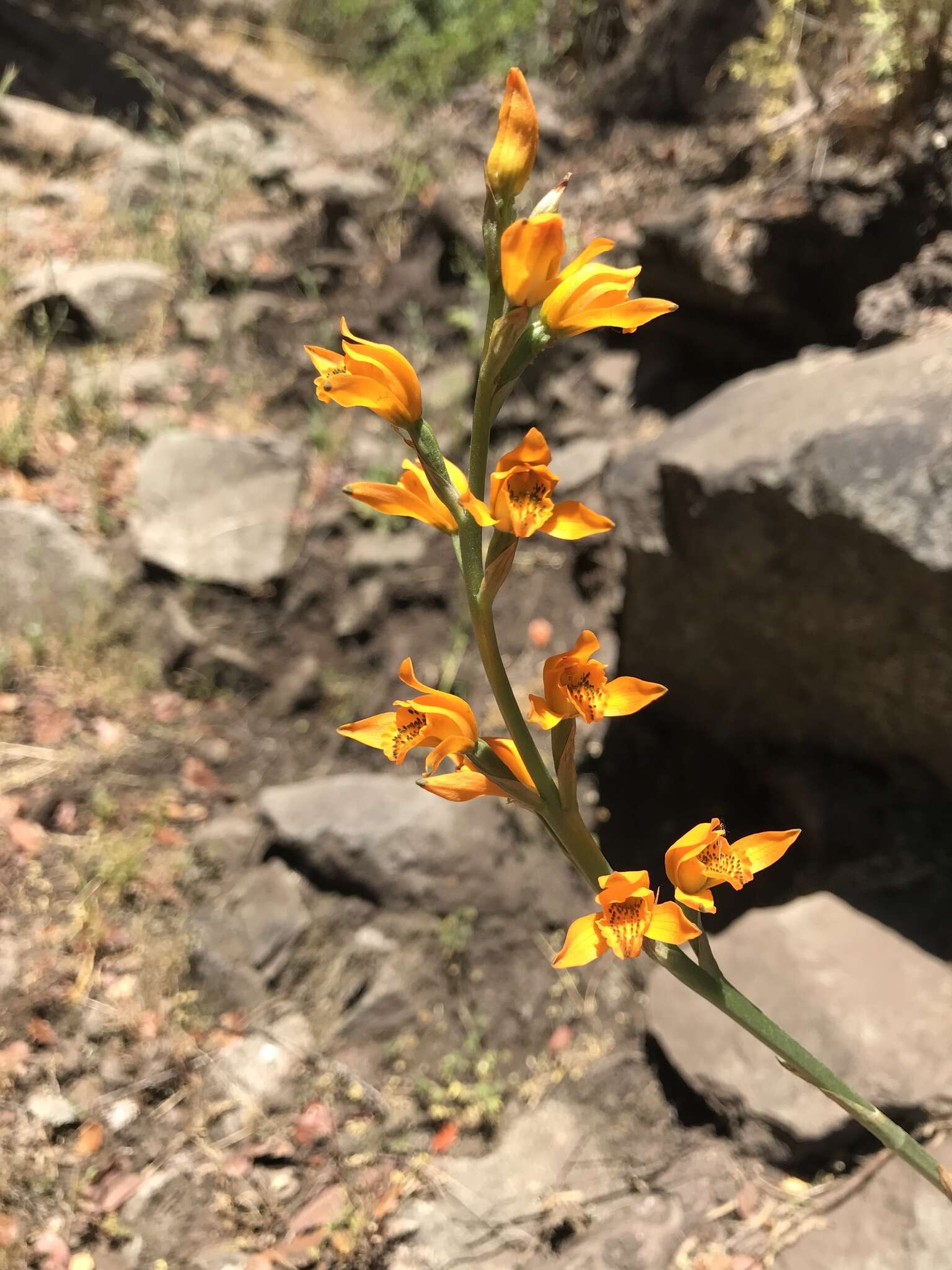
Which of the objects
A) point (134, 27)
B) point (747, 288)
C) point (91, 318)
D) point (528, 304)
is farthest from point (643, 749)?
point (134, 27)

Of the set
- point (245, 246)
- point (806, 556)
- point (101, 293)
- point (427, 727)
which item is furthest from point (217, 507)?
point (427, 727)

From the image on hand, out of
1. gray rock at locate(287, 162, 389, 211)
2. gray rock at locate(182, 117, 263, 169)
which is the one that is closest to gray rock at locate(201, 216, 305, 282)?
gray rock at locate(287, 162, 389, 211)

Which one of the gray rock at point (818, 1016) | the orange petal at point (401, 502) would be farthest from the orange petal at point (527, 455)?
the gray rock at point (818, 1016)

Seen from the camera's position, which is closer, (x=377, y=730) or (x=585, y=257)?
(x=585, y=257)

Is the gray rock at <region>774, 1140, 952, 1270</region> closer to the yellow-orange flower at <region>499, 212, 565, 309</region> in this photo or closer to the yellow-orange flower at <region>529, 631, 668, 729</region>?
the yellow-orange flower at <region>529, 631, 668, 729</region>

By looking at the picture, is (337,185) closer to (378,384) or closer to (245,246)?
(245,246)

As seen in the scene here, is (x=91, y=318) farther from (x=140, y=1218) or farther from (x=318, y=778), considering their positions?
(x=140, y=1218)

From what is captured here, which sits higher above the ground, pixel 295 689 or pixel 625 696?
pixel 625 696
